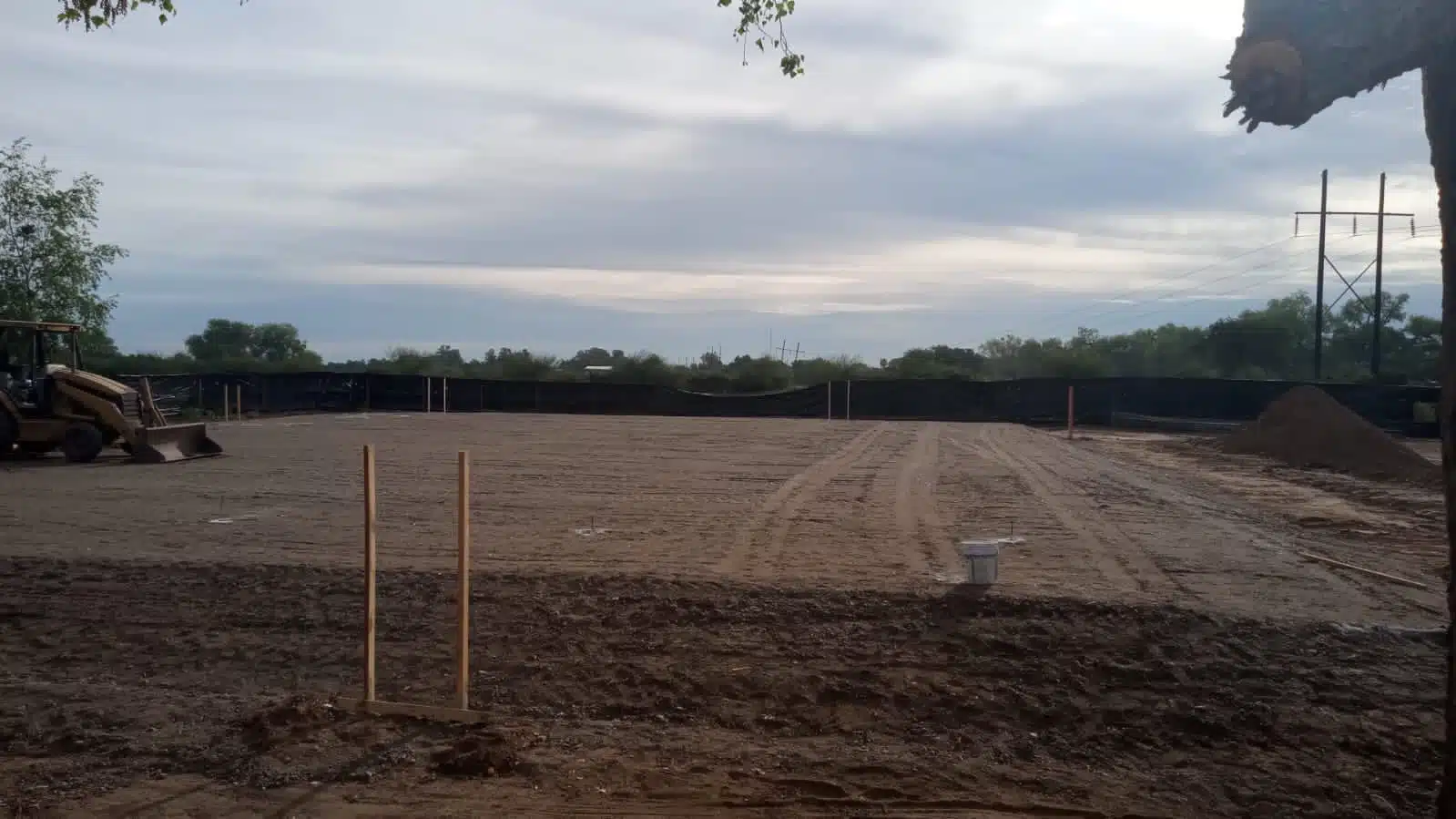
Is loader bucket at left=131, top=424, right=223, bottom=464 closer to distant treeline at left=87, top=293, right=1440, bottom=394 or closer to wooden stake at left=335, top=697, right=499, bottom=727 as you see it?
wooden stake at left=335, top=697, right=499, bottom=727

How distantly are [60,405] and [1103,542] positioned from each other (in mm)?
19373

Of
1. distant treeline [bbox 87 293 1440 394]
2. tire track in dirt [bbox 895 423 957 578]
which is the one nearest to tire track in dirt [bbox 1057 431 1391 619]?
tire track in dirt [bbox 895 423 957 578]

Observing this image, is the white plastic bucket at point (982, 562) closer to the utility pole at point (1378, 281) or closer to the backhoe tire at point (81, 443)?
the backhoe tire at point (81, 443)

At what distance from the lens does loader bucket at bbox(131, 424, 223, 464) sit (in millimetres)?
21844

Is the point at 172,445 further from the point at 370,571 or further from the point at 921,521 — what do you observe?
the point at 370,571

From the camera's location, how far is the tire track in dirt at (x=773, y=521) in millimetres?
11320

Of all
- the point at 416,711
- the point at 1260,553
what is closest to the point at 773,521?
the point at 1260,553

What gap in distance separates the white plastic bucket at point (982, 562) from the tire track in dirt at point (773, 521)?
1.86m

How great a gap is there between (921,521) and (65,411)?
55.4 feet

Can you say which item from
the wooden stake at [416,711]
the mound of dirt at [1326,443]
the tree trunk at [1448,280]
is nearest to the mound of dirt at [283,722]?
the wooden stake at [416,711]

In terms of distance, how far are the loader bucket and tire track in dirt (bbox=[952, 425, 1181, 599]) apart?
52.0 ft

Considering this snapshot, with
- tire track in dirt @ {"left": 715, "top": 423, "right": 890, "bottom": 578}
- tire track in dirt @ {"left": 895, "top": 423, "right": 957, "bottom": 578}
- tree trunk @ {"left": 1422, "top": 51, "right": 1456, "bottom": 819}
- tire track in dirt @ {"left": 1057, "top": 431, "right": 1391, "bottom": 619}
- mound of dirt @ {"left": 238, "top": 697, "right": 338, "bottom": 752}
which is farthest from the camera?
tire track in dirt @ {"left": 895, "top": 423, "right": 957, "bottom": 578}

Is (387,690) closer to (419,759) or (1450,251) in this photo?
(419,759)

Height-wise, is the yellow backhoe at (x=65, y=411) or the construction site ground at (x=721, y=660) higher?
the yellow backhoe at (x=65, y=411)
